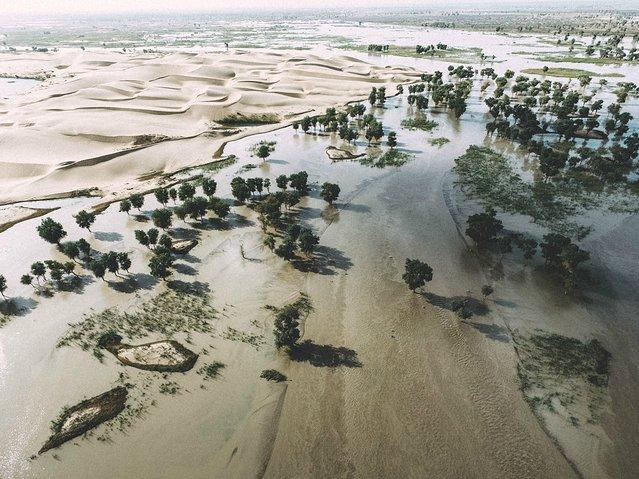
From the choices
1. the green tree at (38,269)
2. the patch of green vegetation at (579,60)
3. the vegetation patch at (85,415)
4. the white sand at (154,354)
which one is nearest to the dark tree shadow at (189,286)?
the white sand at (154,354)

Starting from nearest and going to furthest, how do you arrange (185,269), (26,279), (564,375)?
(564,375), (26,279), (185,269)

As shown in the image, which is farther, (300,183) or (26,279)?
(300,183)

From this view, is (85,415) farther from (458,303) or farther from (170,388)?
(458,303)

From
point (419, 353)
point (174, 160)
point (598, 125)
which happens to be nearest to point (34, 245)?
point (174, 160)

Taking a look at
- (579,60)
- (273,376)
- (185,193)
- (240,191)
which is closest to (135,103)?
(185,193)

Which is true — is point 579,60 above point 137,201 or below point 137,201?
above

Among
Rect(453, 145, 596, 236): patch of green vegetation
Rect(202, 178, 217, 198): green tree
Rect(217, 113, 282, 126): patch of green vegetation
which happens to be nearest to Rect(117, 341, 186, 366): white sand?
Rect(202, 178, 217, 198): green tree

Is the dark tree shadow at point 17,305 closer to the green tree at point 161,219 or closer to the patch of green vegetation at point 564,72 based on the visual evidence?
the green tree at point 161,219
